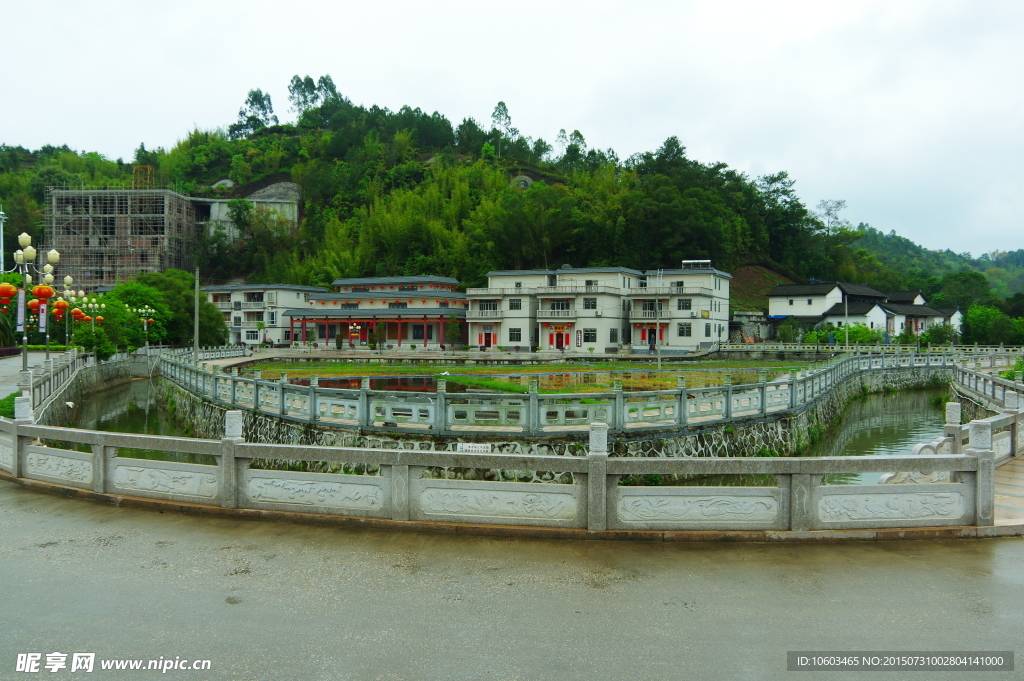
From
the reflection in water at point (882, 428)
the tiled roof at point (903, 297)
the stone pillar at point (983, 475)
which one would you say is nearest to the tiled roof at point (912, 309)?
the tiled roof at point (903, 297)

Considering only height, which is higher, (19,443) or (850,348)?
(19,443)

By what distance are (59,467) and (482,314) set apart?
56.0 meters

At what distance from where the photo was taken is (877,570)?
669cm

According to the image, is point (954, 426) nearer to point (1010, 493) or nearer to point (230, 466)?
point (1010, 493)

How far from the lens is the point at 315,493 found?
320 inches

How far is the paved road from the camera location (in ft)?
16.3

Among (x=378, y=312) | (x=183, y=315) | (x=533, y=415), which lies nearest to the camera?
(x=533, y=415)

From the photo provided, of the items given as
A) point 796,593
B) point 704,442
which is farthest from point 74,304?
A: point 796,593

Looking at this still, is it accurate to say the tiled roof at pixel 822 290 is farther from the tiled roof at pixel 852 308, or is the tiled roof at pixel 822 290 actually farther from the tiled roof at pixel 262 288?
the tiled roof at pixel 262 288

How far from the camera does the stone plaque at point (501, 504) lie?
7.61 metres

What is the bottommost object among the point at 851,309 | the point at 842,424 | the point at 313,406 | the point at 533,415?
the point at 842,424

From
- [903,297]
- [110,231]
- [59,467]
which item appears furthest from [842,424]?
[110,231]

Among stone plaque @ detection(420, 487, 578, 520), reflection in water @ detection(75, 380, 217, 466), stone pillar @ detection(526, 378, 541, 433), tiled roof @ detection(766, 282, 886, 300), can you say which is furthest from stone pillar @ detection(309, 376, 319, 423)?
tiled roof @ detection(766, 282, 886, 300)

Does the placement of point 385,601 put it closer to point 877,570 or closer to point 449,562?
point 449,562
